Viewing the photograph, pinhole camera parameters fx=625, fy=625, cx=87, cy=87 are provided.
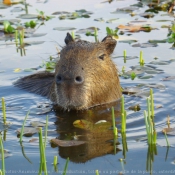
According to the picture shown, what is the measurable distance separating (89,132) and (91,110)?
101 cm

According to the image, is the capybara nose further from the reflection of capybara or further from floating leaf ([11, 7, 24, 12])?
floating leaf ([11, 7, 24, 12])

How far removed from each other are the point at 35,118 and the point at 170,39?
392cm

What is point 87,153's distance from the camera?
611 cm

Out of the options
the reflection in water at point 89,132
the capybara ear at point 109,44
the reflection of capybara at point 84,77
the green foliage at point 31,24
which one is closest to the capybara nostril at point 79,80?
the reflection of capybara at point 84,77

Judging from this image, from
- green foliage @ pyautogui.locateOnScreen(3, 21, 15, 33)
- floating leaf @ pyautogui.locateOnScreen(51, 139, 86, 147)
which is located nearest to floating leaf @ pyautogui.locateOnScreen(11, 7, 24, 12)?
green foliage @ pyautogui.locateOnScreen(3, 21, 15, 33)

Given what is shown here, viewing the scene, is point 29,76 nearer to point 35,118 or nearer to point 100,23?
point 35,118

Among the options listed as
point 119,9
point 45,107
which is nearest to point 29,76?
point 45,107

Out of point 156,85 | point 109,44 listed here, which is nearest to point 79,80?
point 109,44

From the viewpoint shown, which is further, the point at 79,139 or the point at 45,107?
the point at 45,107

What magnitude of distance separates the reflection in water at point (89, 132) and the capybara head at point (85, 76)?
0.13 metres

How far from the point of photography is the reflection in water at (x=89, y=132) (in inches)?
240

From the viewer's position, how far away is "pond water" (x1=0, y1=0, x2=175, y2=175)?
5.82 m

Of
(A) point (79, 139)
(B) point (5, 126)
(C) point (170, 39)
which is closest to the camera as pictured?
(A) point (79, 139)

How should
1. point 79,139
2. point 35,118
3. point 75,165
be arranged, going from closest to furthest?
point 75,165, point 79,139, point 35,118
